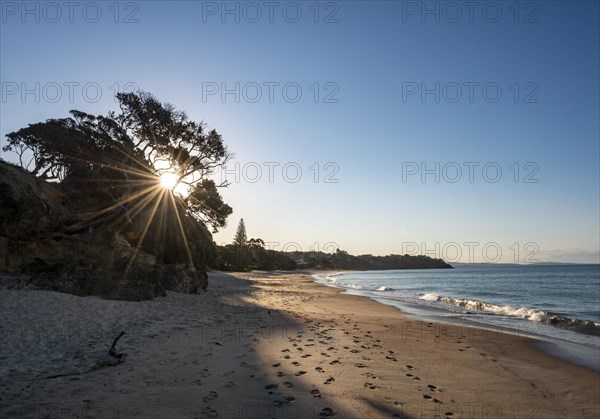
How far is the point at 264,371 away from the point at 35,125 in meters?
39.9

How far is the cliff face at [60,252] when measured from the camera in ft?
48.9

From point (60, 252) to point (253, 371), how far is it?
13218mm

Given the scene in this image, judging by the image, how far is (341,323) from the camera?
600 inches

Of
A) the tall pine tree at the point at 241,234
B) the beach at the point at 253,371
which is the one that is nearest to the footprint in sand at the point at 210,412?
the beach at the point at 253,371

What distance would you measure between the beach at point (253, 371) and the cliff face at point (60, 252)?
5.87 ft

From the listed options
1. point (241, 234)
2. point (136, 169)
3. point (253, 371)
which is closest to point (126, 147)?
point (136, 169)

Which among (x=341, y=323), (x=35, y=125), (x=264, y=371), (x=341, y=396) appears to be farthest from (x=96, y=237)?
(x=35, y=125)

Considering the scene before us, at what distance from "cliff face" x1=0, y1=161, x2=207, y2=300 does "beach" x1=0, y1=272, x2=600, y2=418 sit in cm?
179

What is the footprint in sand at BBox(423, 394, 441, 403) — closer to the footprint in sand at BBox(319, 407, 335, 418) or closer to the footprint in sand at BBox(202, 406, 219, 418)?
the footprint in sand at BBox(319, 407, 335, 418)

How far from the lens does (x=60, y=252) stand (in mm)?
16656

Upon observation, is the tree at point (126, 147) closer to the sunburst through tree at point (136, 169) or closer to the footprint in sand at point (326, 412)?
the sunburst through tree at point (136, 169)

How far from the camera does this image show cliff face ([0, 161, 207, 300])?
14.9 m

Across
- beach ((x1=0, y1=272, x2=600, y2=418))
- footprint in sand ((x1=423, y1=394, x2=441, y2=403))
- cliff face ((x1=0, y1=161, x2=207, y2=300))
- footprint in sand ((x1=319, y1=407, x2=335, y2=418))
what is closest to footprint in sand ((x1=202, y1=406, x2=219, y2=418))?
beach ((x1=0, y1=272, x2=600, y2=418))

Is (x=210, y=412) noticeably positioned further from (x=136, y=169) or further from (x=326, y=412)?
(x=136, y=169)
